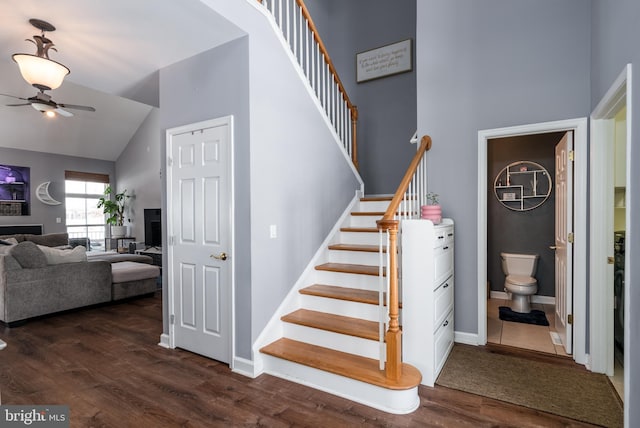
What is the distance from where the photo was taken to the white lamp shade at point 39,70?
2701 millimetres

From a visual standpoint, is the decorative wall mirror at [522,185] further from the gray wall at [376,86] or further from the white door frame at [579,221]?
the white door frame at [579,221]

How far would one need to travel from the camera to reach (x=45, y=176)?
862cm

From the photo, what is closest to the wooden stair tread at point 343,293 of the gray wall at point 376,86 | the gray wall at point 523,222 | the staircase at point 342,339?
the staircase at point 342,339

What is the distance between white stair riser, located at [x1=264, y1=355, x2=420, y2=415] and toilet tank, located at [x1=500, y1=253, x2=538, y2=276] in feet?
10.1

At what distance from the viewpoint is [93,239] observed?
9.75 m

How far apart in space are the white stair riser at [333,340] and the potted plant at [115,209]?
8210 mm

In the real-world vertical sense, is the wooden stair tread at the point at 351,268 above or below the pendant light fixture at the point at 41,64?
below

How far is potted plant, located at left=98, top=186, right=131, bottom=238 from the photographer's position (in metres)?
9.37

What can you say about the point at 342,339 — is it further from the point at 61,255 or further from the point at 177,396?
the point at 61,255

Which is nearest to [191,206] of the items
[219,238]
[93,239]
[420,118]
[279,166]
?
[219,238]

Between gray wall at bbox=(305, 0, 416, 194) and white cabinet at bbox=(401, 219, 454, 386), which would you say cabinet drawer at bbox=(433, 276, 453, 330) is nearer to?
white cabinet at bbox=(401, 219, 454, 386)

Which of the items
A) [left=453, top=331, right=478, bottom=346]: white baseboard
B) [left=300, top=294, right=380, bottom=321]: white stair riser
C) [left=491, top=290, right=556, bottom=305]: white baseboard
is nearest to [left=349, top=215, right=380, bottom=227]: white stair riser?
[left=300, top=294, right=380, bottom=321]: white stair riser

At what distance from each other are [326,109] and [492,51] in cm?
181

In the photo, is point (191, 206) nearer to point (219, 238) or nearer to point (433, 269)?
point (219, 238)
